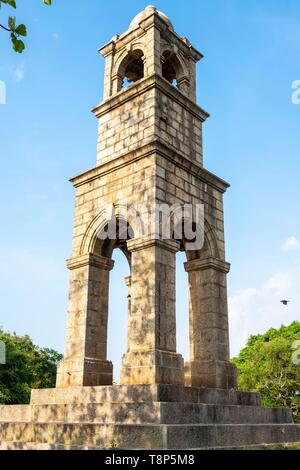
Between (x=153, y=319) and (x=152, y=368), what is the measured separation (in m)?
1.02

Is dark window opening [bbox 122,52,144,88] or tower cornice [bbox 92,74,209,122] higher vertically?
dark window opening [bbox 122,52,144,88]

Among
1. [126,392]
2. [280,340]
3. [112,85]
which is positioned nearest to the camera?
[126,392]

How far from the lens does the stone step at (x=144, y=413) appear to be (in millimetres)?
7664

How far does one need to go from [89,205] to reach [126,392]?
5.29 metres

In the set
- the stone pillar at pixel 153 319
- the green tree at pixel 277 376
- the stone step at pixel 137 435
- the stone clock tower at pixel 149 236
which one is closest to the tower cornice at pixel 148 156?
the stone clock tower at pixel 149 236

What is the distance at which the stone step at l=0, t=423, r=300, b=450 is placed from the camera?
6957 millimetres

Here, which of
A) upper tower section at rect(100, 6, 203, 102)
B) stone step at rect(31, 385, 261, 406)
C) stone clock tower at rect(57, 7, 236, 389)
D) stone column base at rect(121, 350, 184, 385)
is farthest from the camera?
upper tower section at rect(100, 6, 203, 102)

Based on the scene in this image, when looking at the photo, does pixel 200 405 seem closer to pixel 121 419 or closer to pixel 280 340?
pixel 121 419

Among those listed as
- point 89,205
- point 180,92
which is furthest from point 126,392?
point 180,92

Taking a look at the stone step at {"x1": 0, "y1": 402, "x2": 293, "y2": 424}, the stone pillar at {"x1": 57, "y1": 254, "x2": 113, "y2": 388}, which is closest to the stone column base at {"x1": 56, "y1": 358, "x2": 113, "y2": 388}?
the stone pillar at {"x1": 57, "y1": 254, "x2": 113, "y2": 388}

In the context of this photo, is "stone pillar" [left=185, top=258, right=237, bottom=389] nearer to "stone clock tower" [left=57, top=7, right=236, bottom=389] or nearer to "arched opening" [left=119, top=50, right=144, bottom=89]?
"stone clock tower" [left=57, top=7, right=236, bottom=389]

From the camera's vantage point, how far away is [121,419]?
312 inches
